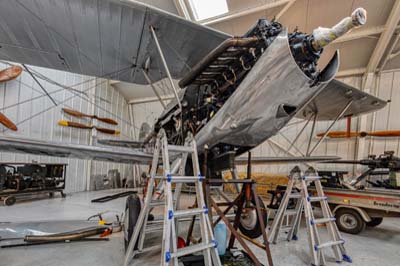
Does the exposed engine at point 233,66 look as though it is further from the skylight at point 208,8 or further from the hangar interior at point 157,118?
the skylight at point 208,8

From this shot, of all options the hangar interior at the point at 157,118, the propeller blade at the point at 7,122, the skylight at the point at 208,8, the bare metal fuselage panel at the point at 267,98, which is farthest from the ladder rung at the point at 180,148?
the propeller blade at the point at 7,122

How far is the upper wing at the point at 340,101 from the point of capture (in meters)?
3.96

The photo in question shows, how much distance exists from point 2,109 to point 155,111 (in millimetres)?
6033

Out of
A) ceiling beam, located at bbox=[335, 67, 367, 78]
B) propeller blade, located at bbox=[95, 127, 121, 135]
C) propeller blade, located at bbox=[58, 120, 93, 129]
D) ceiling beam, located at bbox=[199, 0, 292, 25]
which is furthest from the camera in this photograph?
propeller blade, located at bbox=[95, 127, 121, 135]

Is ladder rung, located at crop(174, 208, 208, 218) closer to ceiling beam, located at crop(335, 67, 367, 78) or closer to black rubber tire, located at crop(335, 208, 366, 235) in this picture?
black rubber tire, located at crop(335, 208, 366, 235)

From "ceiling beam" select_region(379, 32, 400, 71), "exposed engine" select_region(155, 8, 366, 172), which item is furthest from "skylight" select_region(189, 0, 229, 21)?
"ceiling beam" select_region(379, 32, 400, 71)

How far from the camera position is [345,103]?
446cm

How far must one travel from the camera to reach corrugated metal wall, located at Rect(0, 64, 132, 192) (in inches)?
245

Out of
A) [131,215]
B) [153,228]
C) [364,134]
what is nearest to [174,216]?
[131,215]

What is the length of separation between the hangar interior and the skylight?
28 millimetres

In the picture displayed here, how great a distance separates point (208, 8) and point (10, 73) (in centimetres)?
582

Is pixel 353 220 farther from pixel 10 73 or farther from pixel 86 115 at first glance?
pixel 86 115

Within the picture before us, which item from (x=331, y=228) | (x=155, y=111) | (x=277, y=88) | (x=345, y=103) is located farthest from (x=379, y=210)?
(x=155, y=111)

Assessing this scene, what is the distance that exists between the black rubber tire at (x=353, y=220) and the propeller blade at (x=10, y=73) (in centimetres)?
849
